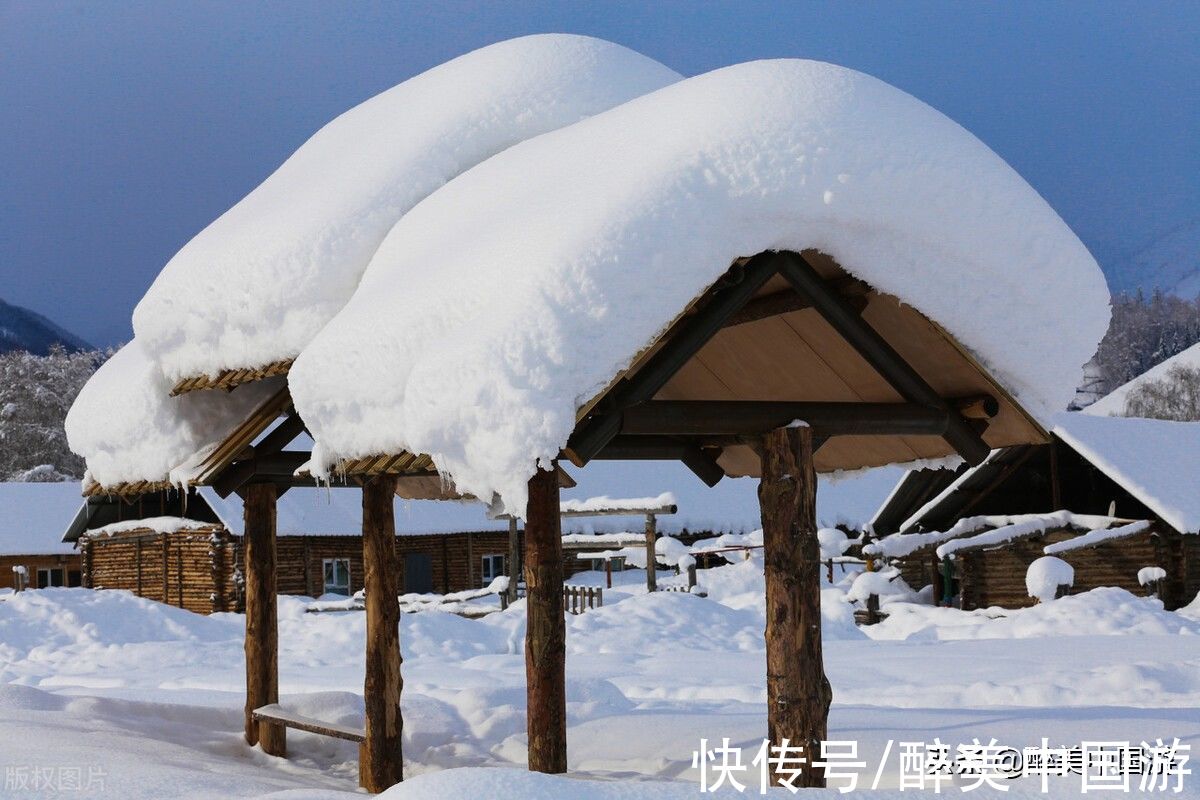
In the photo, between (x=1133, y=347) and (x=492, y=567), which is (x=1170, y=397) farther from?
(x=492, y=567)

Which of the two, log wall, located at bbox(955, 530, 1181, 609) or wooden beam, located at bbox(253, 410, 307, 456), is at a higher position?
wooden beam, located at bbox(253, 410, 307, 456)

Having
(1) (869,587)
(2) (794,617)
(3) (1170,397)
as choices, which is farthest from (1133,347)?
(2) (794,617)

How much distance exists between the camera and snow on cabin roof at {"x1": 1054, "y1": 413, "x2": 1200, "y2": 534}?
22.2 meters

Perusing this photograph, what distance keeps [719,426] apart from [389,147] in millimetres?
4428

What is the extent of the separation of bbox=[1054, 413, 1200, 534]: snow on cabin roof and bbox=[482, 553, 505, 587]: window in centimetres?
1674

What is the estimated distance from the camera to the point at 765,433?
720cm

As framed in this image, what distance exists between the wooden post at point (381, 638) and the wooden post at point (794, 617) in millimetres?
3420

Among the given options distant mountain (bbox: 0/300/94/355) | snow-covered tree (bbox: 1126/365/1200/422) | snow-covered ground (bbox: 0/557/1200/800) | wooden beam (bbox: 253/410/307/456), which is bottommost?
snow-covered ground (bbox: 0/557/1200/800)

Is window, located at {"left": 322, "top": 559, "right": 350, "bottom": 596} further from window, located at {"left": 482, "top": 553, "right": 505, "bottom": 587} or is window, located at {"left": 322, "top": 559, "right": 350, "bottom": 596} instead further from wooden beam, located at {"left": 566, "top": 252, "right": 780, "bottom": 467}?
wooden beam, located at {"left": 566, "top": 252, "right": 780, "bottom": 467}

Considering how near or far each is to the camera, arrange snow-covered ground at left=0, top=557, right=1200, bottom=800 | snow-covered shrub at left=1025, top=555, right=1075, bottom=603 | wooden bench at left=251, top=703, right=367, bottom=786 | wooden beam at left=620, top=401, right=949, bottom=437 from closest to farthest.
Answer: wooden beam at left=620, top=401, right=949, bottom=437 < snow-covered ground at left=0, top=557, right=1200, bottom=800 < wooden bench at left=251, top=703, right=367, bottom=786 < snow-covered shrub at left=1025, top=555, right=1075, bottom=603

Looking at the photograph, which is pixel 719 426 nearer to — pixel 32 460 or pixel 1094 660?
pixel 1094 660

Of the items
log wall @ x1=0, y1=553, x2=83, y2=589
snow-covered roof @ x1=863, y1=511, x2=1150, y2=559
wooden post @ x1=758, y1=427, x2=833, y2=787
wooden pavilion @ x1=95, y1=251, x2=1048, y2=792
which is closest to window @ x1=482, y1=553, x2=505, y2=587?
log wall @ x1=0, y1=553, x2=83, y2=589

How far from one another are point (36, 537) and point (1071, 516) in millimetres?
31874

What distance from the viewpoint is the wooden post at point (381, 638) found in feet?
31.0
